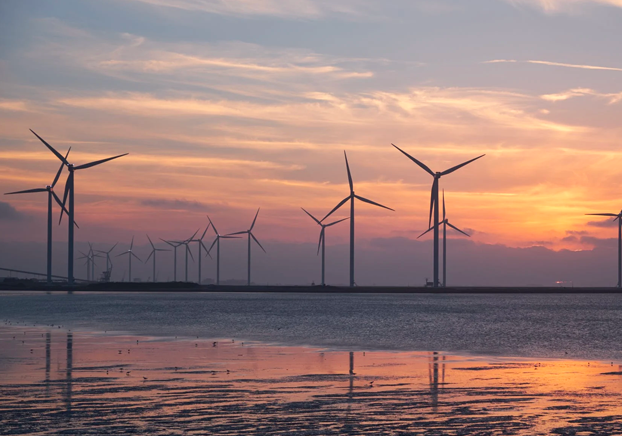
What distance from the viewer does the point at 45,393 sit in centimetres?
2667

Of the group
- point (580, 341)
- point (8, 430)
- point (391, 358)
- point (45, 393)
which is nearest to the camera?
point (8, 430)

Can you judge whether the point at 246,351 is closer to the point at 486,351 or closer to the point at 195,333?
the point at 486,351

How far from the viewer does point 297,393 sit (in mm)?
27734

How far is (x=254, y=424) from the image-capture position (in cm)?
2127

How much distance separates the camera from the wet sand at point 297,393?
2100 centimetres

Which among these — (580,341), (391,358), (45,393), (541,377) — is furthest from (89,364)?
Result: (580,341)

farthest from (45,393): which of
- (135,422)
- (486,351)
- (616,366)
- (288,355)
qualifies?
(486,351)

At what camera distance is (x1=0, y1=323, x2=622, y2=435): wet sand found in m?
21.0

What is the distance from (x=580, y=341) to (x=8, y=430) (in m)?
53.0

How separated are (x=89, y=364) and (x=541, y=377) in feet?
67.0

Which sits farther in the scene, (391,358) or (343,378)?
(391,358)

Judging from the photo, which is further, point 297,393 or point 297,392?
point 297,392

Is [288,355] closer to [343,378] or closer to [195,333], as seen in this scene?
[343,378]

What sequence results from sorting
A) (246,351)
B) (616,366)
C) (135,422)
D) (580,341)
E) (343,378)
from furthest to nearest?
(580,341)
(246,351)
(616,366)
(343,378)
(135,422)
